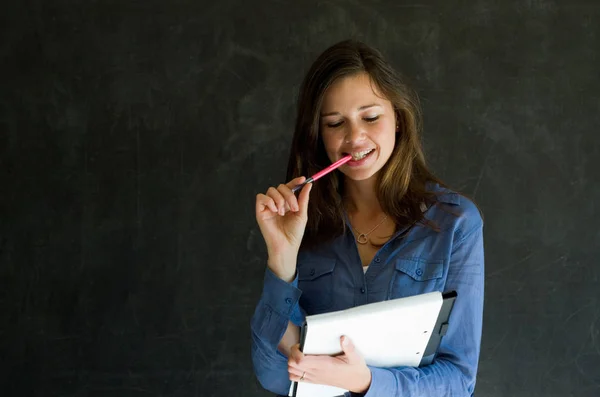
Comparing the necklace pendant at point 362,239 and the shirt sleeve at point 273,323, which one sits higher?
the necklace pendant at point 362,239

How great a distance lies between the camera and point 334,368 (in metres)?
1.18

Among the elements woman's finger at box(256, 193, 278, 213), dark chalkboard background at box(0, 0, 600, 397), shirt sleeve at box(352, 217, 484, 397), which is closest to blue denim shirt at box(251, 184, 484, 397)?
shirt sleeve at box(352, 217, 484, 397)

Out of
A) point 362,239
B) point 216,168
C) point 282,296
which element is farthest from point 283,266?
point 216,168

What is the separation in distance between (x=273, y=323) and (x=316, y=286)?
157 millimetres

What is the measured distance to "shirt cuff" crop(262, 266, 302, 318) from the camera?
137 centimetres

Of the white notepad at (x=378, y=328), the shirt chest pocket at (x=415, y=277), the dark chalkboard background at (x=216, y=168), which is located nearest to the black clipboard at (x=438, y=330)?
the white notepad at (x=378, y=328)

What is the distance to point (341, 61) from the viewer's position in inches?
57.3

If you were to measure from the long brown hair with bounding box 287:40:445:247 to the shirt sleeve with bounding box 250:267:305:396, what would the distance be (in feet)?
0.60

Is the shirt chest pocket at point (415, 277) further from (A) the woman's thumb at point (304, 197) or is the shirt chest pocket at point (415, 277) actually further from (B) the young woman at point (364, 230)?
(A) the woman's thumb at point (304, 197)

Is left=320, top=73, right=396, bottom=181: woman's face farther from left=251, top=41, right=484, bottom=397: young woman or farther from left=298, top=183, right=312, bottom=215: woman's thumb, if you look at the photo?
left=298, top=183, right=312, bottom=215: woman's thumb

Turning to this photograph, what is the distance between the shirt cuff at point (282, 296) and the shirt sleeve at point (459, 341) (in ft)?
0.77

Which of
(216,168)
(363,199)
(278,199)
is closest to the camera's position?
(278,199)

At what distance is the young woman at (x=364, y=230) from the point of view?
135cm

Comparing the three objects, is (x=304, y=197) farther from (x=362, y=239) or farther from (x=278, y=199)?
(x=362, y=239)
